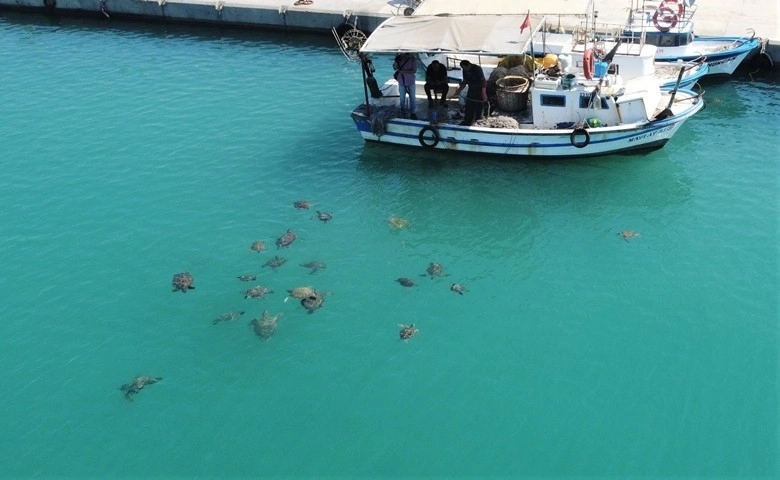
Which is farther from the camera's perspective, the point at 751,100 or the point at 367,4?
the point at 367,4

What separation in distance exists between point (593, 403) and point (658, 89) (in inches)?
514

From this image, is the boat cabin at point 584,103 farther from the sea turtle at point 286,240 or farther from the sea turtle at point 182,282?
the sea turtle at point 182,282

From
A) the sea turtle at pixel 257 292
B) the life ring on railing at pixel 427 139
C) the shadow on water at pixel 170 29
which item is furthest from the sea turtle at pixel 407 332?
the shadow on water at pixel 170 29

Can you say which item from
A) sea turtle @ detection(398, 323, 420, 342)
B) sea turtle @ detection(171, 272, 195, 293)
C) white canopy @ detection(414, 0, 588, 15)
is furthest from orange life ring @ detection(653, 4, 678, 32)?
Answer: sea turtle @ detection(171, 272, 195, 293)

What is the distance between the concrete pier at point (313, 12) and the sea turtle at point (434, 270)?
16947 mm

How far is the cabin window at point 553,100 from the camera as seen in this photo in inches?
866

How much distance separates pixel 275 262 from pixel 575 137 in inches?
401

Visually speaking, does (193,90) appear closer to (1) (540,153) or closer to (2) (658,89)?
(1) (540,153)

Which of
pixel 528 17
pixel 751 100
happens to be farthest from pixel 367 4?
pixel 751 100

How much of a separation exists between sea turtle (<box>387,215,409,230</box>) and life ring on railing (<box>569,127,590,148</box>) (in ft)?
19.9

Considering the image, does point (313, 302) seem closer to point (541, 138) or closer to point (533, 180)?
point (533, 180)

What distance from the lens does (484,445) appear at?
1397cm

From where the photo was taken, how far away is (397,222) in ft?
66.9

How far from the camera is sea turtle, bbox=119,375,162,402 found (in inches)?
604
